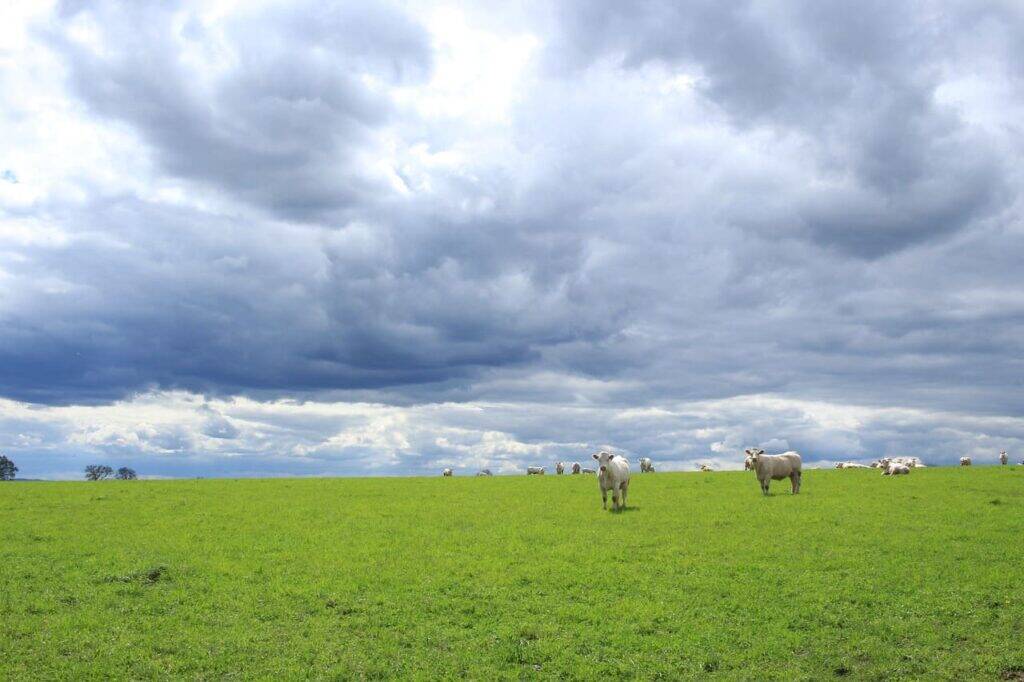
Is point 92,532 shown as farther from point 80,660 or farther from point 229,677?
point 229,677

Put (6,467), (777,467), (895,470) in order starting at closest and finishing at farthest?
(777,467), (895,470), (6,467)

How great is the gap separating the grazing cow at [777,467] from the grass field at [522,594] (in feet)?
25.1

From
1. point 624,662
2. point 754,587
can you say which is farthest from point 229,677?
point 754,587

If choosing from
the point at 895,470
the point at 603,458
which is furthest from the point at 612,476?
the point at 895,470

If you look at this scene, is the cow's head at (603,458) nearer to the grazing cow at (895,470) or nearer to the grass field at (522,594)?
the grass field at (522,594)

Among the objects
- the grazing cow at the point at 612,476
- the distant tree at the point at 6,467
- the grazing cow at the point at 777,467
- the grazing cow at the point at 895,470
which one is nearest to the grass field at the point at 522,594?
the grazing cow at the point at 612,476

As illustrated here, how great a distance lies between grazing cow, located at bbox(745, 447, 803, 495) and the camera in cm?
4503

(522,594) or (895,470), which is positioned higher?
(895,470)

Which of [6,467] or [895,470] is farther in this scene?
[6,467]

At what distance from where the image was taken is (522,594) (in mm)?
21484

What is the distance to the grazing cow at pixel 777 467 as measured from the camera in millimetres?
45031

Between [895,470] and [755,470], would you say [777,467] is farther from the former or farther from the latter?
[895,470]

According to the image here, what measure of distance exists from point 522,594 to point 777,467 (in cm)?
2915

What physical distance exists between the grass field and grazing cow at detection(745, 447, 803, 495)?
7643 millimetres
